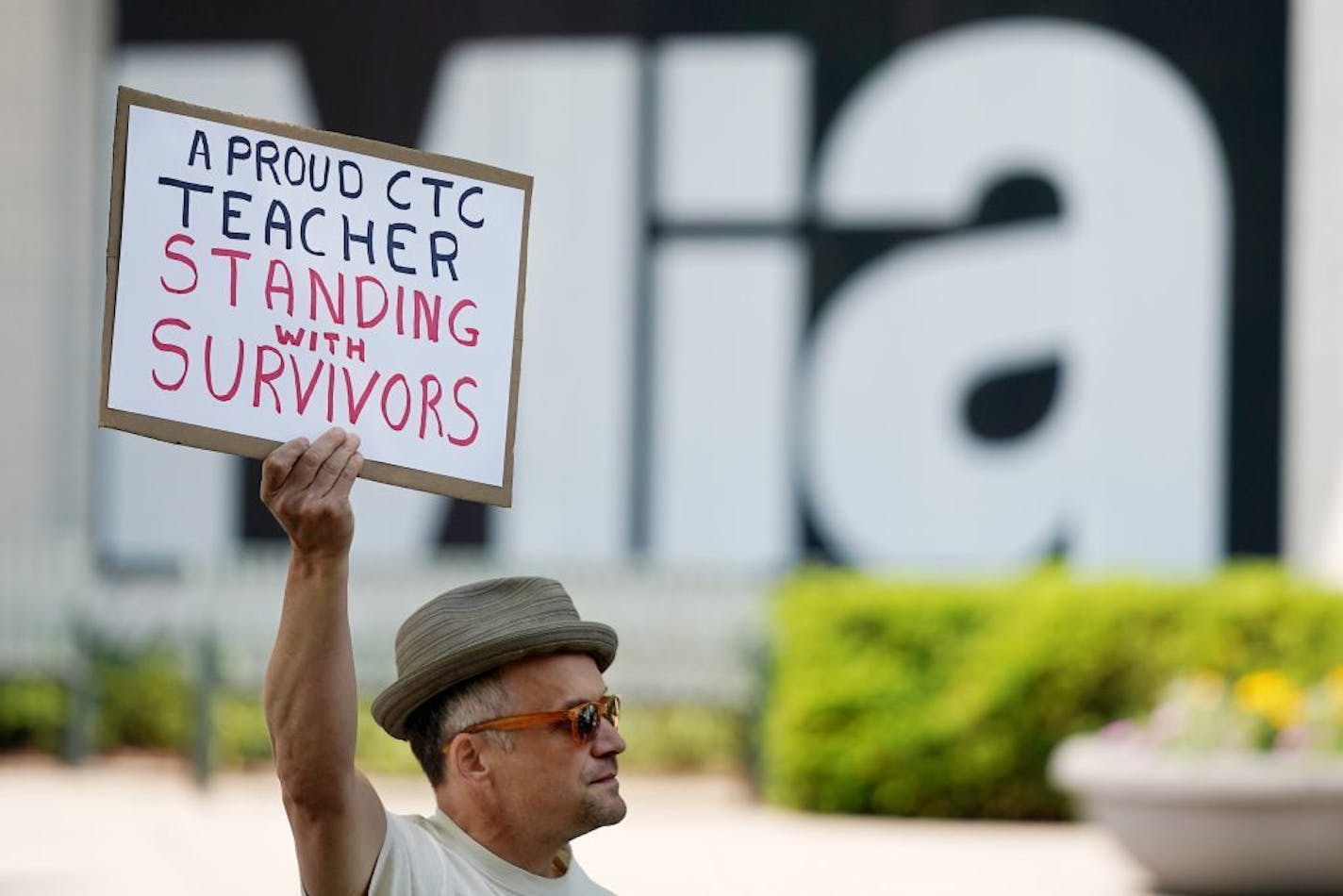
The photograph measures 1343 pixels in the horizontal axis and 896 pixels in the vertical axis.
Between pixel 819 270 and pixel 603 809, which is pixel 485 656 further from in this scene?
pixel 819 270

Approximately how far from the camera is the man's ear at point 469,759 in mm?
3174

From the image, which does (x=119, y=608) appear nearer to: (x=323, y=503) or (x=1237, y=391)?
(x=1237, y=391)

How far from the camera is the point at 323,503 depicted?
2.82 meters

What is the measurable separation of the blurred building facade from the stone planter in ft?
16.4

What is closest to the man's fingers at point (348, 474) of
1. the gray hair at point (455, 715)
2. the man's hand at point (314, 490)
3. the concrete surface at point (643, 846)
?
the man's hand at point (314, 490)

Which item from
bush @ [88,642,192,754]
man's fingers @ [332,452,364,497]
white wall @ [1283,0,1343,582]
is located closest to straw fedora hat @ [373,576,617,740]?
man's fingers @ [332,452,364,497]

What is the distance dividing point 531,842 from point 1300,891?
7.13 m

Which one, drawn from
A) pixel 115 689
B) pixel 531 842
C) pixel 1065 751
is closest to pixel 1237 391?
pixel 1065 751

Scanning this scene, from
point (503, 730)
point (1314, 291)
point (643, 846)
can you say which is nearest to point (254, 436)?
point (503, 730)

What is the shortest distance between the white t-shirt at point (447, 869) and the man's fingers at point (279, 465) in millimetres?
442

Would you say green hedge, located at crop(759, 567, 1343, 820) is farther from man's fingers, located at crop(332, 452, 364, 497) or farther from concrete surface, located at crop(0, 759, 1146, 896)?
man's fingers, located at crop(332, 452, 364, 497)

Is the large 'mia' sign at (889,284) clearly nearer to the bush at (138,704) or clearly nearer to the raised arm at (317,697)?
the bush at (138,704)

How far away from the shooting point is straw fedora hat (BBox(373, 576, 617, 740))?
312 centimetres

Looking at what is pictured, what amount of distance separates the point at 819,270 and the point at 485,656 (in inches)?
498
